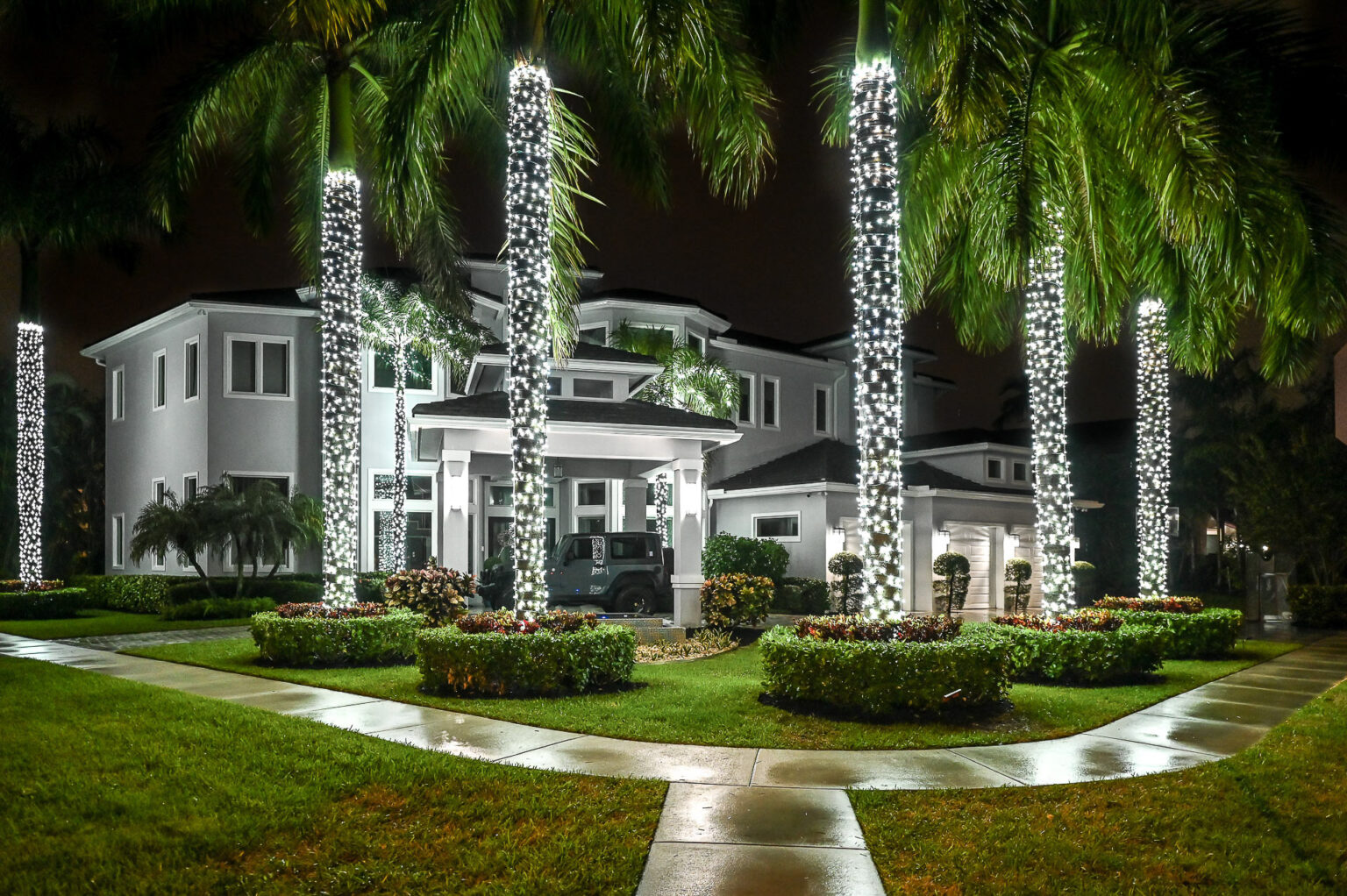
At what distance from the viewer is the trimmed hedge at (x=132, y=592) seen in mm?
22984

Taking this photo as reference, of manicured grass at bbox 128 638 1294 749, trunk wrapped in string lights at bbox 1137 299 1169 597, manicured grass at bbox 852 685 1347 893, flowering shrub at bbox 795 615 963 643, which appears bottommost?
manicured grass at bbox 128 638 1294 749

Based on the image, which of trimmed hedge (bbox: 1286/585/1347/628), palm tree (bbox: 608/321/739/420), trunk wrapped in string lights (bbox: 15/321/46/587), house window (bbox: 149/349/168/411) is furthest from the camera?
palm tree (bbox: 608/321/739/420)

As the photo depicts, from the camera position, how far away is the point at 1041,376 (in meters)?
13.1

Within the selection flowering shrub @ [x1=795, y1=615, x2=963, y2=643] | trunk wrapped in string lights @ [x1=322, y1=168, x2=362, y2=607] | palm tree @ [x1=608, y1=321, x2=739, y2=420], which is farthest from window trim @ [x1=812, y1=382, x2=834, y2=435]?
flowering shrub @ [x1=795, y1=615, x2=963, y2=643]

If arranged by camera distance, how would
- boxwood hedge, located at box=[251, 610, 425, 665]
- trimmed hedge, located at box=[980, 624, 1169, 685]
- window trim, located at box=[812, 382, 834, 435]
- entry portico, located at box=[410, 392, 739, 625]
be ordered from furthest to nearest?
1. window trim, located at box=[812, 382, 834, 435]
2. entry portico, located at box=[410, 392, 739, 625]
3. boxwood hedge, located at box=[251, 610, 425, 665]
4. trimmed hedge, located at box=[980, 624, 1169, 685]

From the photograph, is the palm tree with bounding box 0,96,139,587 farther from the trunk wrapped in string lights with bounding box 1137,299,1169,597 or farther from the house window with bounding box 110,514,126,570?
the trunk wrapped in string lights with bounding box 1137,299,1169,597

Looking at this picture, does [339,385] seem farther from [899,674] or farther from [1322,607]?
[1322,607]

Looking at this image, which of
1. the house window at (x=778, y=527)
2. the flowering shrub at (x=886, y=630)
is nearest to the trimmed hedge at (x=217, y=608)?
the house window at (x=778, y=527)

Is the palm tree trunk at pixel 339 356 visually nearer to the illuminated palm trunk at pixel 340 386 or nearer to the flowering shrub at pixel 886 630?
the illuminated palm trunk at pixel 340 386

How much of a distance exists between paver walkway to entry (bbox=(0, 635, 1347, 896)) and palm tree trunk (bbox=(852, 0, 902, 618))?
2.37 metres

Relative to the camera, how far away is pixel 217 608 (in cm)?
2038

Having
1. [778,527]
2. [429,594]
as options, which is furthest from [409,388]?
[429,594]

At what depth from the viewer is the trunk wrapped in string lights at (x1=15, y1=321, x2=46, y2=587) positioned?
22.6 meters

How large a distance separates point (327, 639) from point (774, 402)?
20505mm
